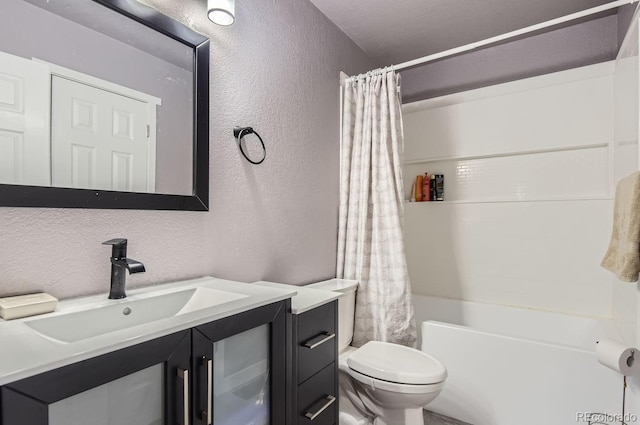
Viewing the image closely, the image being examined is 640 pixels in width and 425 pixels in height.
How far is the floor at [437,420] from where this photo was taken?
77.1 inches

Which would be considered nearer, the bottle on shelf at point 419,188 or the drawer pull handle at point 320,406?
the drawer pull handle at point 320,406

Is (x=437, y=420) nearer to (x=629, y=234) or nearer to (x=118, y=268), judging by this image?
(x=629, y=234)

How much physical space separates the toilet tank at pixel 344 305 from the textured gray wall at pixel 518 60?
1931mm

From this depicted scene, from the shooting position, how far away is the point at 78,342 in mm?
698

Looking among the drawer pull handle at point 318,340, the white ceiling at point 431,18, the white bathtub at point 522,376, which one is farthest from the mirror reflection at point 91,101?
the white bathtub at point 522,376

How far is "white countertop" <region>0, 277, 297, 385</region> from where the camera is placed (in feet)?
1.99

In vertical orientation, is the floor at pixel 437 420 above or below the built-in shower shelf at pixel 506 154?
below

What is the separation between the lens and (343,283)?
218 centimetres

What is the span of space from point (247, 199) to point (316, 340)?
752mm

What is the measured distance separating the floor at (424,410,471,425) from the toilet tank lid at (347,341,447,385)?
1.83 ft

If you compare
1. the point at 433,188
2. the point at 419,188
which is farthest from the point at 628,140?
the point at 419,188

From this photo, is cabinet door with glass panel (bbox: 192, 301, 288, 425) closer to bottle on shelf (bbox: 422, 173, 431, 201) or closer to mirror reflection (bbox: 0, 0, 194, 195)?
mirror reflection (bbox: 0, 0, 194, 195)

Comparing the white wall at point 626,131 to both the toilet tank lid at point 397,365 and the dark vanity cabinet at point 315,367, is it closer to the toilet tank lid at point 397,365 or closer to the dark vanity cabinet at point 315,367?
the toilet tank lid at point 397,365

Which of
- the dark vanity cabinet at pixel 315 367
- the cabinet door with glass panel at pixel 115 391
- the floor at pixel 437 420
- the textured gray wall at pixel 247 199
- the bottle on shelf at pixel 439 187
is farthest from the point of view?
the bottle on shelf at pixel 439 187
